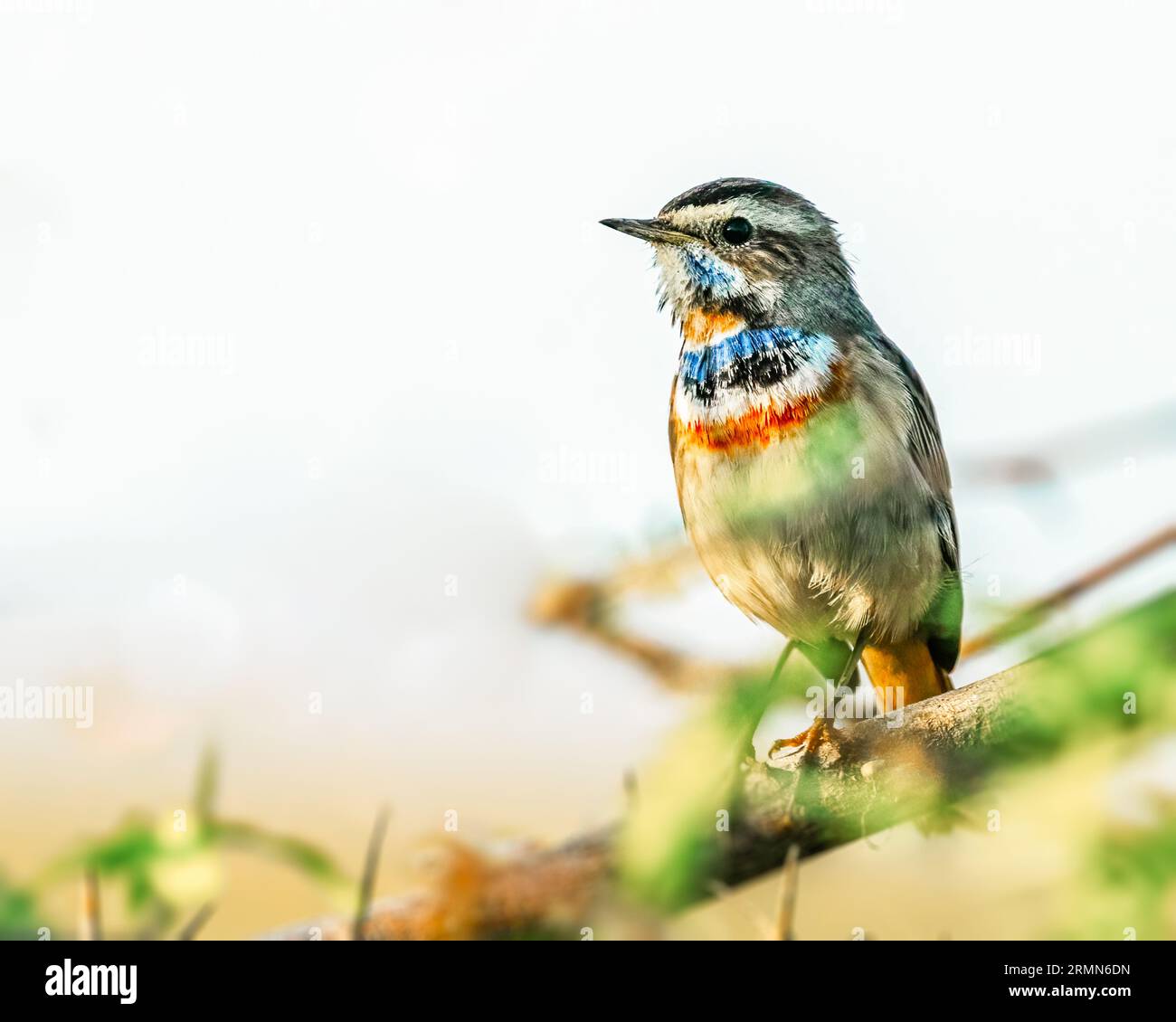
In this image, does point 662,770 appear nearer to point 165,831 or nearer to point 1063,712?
point 1063,712

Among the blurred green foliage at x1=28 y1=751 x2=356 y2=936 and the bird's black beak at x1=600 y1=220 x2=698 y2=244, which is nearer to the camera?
the blurred green foliage at x1=28 y1=751 x2=356 y2=936

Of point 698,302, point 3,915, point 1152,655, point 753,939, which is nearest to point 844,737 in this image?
point 753,939

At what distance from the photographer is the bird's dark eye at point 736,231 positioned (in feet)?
10.8

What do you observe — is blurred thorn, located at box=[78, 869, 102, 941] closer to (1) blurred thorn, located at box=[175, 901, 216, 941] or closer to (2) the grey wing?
(1) blurred thorn, located at box=[175, 901, 216, 941]

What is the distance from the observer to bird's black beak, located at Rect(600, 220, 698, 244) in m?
3.26

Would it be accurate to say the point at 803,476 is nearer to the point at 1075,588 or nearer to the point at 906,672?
the point at 906,672

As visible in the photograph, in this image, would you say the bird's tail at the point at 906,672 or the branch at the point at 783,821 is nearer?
the branch at the point at 783,821

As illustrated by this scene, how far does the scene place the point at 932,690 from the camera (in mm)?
3426

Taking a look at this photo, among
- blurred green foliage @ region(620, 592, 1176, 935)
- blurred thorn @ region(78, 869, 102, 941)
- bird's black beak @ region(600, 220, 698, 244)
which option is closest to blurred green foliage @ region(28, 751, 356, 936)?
blurred thorn @ region(78, 869, 102, 941)

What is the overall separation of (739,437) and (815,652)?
815 millimetres

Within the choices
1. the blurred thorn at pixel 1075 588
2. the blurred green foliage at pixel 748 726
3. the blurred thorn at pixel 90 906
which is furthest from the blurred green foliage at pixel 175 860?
the blurred thorn at pixel 1075 588

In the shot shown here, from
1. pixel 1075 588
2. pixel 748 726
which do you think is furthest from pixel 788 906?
pixel 1075 588

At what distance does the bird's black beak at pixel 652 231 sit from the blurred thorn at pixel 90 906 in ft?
7.04

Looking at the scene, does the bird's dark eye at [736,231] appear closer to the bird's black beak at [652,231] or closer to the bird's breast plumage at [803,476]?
the bird's black beak at [652,231]
